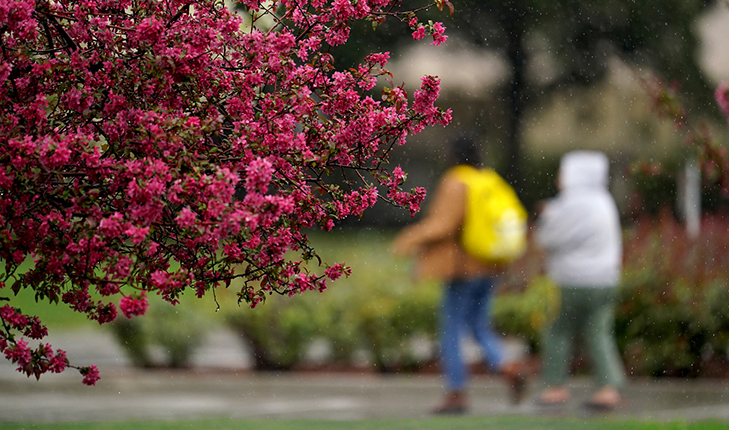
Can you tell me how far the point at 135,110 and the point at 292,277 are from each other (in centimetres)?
63

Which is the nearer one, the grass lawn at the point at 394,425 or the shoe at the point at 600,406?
the grass lawn at the point at 394,425

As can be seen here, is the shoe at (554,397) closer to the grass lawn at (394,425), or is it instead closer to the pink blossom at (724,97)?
the grass lawn at (394,425)

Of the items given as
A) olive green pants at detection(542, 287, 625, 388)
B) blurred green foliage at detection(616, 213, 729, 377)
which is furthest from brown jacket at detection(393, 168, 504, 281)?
blurred green foliage at detection(616, 213, 729, 377)

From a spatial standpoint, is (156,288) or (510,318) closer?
(156,288)

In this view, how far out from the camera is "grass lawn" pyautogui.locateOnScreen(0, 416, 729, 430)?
19.0 ft

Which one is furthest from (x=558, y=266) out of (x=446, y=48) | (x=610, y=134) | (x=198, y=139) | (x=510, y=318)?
(x=610, y=134)

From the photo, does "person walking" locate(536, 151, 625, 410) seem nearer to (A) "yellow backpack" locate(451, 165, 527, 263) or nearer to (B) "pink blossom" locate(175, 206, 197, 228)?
(A) "yellow backpack" locate(451, 165, 527, 263)

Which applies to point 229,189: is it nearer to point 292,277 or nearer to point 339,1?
point 292,277

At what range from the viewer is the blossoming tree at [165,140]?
7.13 feet

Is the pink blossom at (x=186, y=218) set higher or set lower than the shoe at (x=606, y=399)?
higher

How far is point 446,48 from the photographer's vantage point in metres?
13.0

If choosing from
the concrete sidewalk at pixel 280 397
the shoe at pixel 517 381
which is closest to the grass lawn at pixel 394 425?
the concrete sidewalk at pixel 280 397

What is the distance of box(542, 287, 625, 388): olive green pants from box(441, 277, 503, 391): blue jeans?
1.22 feet

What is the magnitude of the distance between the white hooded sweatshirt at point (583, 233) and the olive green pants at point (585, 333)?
0.08 m
